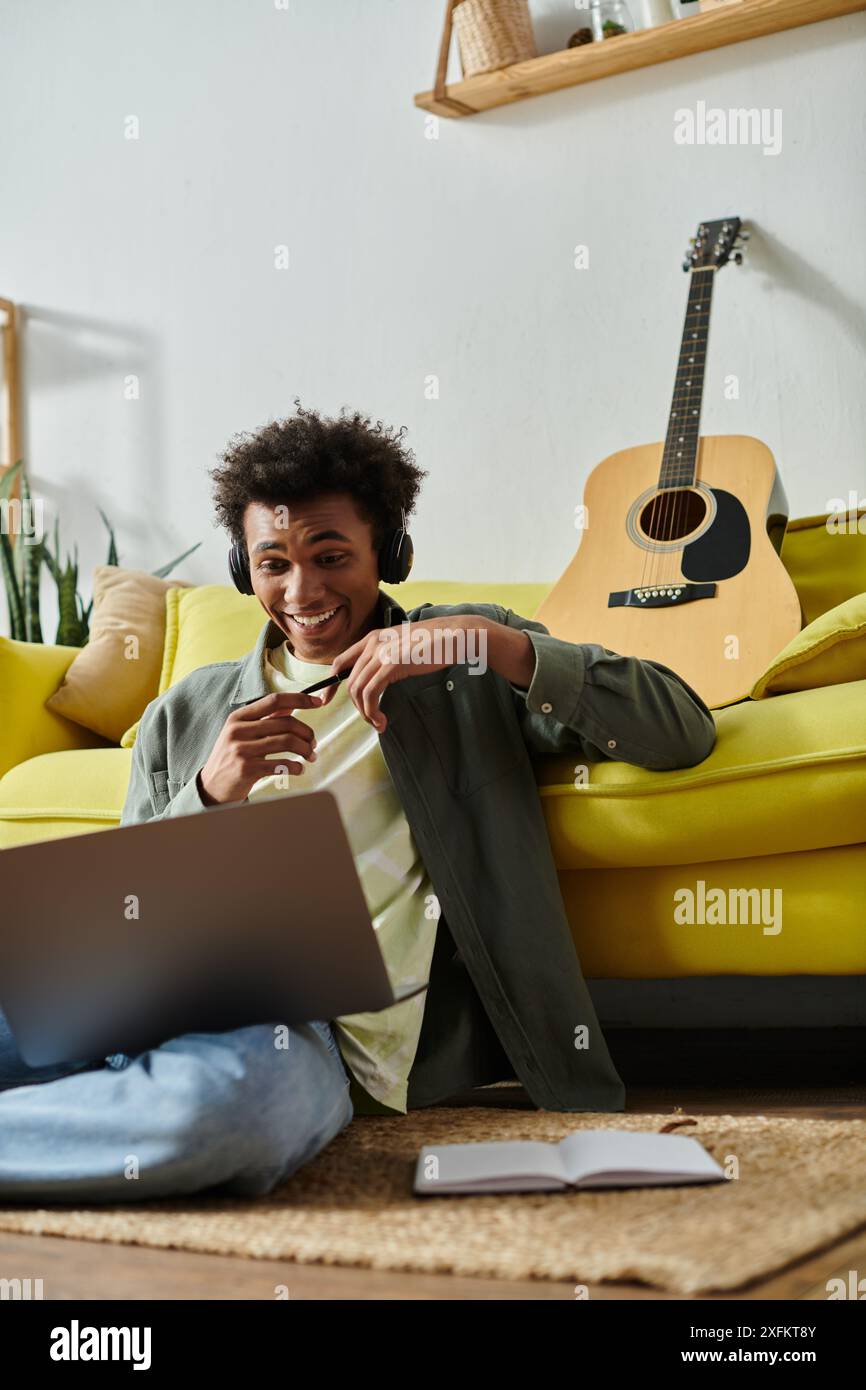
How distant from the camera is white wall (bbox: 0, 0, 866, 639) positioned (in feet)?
7.72

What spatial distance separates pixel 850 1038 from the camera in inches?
81.4

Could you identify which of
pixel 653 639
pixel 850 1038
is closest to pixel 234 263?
pixel 653 639

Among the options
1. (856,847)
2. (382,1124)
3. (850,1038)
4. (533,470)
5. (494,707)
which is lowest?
(850,1038)

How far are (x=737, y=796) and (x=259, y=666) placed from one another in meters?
0.55

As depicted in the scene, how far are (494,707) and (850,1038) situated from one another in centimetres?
99

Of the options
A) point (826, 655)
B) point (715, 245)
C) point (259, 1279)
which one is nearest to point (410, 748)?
point (826, 655)

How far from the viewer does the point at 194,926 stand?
1034 mm

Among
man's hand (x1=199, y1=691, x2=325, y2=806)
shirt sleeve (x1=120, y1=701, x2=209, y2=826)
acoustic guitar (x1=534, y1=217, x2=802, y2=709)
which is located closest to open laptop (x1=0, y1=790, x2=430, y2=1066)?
man's hand (x1=199, y1=691, x2=325, y2=806)

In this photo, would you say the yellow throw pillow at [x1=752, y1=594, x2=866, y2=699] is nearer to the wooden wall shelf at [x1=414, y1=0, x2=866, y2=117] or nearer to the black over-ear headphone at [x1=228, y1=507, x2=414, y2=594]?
the black over-ear headphone at [x1=228, y1=507, x2=414, y2=594]

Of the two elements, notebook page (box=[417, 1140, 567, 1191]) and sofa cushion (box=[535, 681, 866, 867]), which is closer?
notebook page (box=[417, 1140, 567, 1191])

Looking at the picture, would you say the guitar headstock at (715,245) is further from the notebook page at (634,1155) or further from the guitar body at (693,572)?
the notebook page at (634,1155)

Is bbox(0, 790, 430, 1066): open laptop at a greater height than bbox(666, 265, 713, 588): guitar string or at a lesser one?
lesser

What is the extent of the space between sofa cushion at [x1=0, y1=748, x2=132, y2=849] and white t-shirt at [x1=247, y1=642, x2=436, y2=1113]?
50 centimetres
